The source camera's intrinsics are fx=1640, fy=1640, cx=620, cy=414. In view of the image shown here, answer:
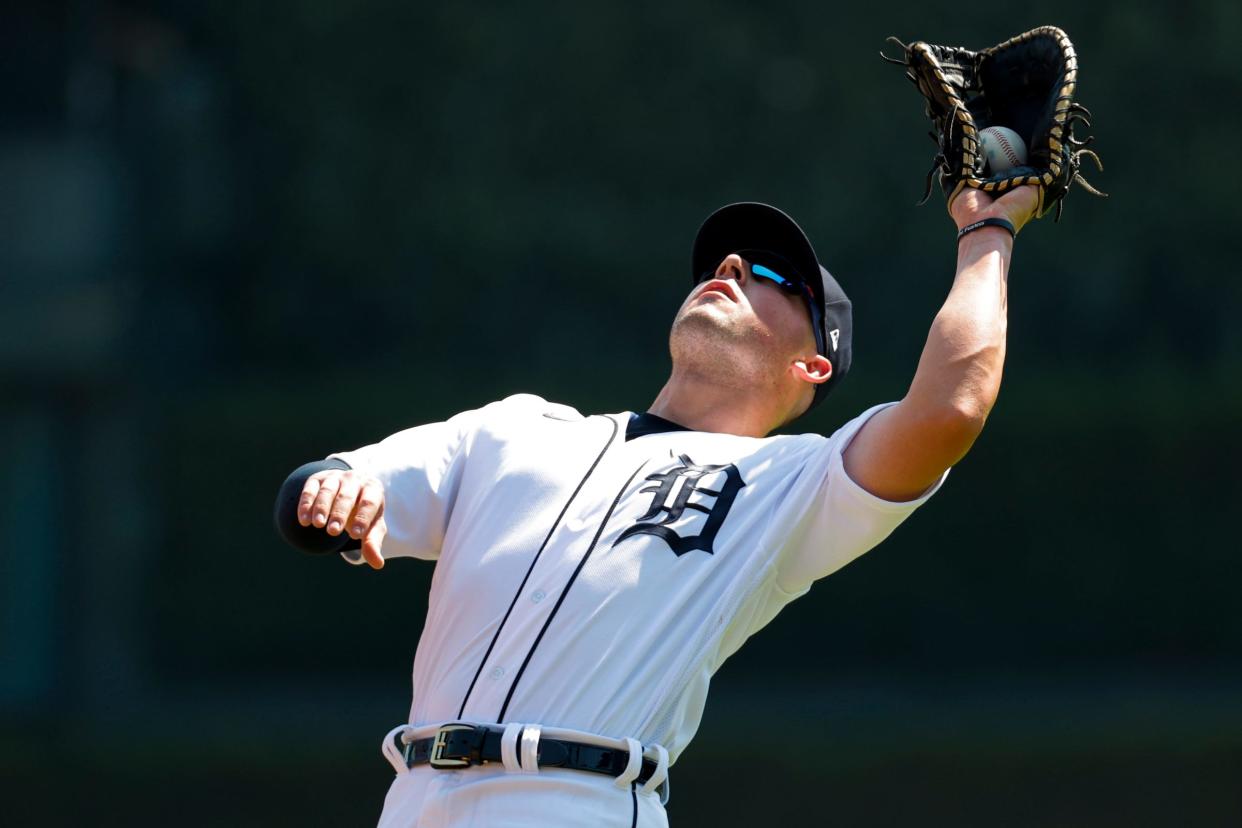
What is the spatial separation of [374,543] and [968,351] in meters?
0.88

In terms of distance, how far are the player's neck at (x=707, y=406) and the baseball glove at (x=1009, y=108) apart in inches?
19.4

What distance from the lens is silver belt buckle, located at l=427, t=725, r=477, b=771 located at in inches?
90.0

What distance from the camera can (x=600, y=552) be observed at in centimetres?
243

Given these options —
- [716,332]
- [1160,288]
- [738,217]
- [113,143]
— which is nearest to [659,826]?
[716,332]

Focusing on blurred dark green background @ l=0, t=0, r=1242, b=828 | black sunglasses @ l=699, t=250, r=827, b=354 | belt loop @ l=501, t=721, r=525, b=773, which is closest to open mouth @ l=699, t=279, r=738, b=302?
black sunglasses @ l=699, t=250, r=827, b=354

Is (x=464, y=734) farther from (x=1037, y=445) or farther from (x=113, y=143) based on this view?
(x=113, y=143)

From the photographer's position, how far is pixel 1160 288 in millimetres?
7867

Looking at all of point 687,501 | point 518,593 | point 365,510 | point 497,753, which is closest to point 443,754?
point 497,753

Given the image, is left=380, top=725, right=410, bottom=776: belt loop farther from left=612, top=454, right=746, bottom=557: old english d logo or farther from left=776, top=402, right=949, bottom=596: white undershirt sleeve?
left=776, top=402, right=949, bottom=596: white undershirt sleeve

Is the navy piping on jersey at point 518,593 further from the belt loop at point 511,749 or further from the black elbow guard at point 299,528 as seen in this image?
the black elbow guard at point 299,528

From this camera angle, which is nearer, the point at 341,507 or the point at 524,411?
the point at 341,507

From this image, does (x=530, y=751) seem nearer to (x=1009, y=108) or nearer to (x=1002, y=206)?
(x=1002, y=206)

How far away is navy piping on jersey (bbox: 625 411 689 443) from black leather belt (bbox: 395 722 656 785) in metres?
0.60

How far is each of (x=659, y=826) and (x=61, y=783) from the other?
5633mm
